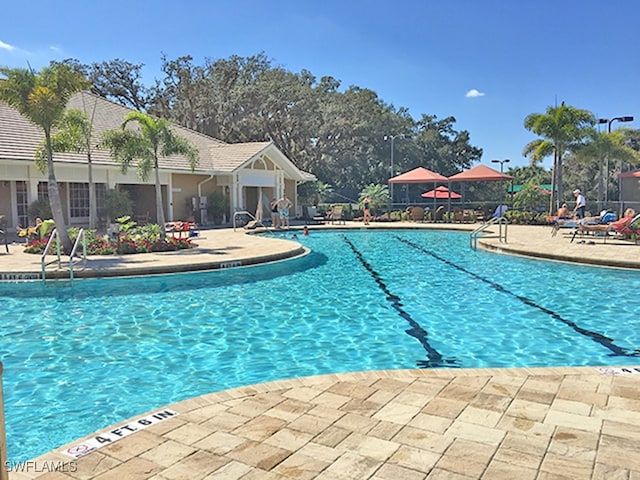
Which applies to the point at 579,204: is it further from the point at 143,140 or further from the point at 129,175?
the point at 129,175

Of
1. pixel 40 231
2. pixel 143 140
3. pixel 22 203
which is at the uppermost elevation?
pixel 143 140

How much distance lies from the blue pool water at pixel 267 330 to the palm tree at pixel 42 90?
4.00m

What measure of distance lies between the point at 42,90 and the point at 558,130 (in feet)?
67.9

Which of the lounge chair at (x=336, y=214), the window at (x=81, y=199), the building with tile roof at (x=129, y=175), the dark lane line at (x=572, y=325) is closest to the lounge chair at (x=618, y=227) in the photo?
the dark lane line at (x=572, y=325)

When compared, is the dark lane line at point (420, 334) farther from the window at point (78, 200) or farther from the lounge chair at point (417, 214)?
the lounge chair at point (417, 214)

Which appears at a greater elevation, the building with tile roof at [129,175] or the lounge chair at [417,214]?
the building with tile roof at [129,175]

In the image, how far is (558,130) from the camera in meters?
22.8

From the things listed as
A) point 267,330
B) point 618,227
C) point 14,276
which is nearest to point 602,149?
point 618,227

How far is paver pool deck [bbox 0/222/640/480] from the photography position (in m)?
2.64

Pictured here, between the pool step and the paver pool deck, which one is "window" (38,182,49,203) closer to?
the pool step

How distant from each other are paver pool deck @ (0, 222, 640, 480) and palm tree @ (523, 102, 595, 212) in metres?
21.1

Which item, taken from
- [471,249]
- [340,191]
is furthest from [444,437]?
[340,191]

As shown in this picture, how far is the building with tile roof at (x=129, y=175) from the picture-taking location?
16.4 metres

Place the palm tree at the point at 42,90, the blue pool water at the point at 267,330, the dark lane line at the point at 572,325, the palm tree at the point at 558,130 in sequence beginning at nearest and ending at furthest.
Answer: the blue pool water at the point at 267,330, the dark lane line at the point at 572,325, the palm tree at the point at 42,90, the palm tree at the point at 558,130
